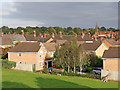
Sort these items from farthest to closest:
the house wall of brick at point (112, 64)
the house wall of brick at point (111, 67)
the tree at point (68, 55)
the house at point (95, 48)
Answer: the house at point (95, 48)
the tree at point (68, 55)
the house wall of brick at point (112, 64)
the house wall of brick at point (111, 67)

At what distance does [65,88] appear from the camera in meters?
19.2

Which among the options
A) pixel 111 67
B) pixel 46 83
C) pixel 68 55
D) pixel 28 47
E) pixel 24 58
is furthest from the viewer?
pixel 28 47

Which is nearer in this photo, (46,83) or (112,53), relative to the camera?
(46,83)

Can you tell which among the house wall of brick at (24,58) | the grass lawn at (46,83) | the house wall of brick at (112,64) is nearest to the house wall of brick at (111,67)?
the house wall of brick at (112,64)

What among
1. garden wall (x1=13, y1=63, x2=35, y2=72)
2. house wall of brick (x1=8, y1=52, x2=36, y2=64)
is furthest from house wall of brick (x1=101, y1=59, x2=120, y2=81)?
house wall of brick (x1=8, y1=52, x2=36, y2=64)

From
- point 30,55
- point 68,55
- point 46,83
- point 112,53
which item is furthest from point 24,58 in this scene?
point 112,53

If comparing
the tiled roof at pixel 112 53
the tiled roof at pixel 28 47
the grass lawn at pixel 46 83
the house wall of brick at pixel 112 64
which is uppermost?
the tiled roof at pixel 28 47

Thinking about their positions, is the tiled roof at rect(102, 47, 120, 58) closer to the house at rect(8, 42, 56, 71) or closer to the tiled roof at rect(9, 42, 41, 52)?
the house at rect(8, 42, 56, 71)

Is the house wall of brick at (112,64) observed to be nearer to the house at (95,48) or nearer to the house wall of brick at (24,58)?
the house at (95,48)

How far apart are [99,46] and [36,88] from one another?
3229 cm

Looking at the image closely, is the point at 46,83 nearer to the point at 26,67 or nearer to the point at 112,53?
the point at 26,67

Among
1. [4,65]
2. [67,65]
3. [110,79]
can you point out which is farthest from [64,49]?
[4,65]

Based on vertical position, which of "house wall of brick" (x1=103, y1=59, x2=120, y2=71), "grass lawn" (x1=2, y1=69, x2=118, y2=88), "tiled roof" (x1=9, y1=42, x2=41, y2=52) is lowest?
"grass lawn" (x1=2, y1=69, x2=118, y2=88)

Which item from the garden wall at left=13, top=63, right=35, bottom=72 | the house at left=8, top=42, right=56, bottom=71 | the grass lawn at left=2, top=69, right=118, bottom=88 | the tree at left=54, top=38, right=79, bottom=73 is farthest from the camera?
the house at left=8, top=42, right=56, bottom=71
